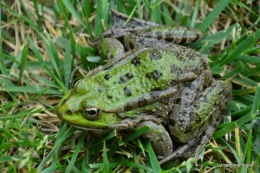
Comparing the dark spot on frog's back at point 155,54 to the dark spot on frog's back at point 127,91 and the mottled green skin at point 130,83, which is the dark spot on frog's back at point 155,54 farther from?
the dark spot on frog's back at point 127,91

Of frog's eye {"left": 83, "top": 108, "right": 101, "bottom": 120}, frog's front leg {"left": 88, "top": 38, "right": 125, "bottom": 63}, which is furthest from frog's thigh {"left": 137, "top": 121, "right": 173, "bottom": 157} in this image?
frog's front leg {"left": 88, "top": 38, "right": 125, "bottom": 63}

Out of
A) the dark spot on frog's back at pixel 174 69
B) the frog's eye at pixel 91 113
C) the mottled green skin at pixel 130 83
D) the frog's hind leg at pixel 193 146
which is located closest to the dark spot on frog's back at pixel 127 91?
the mottled green skin at pixel 130 83

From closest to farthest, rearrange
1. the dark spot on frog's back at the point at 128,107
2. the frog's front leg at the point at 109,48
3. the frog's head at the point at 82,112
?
the frog's head at the point at 82,112 → the dark spot on frog's back at the point at 128,107 → the frog's front leg at the point at 109,48

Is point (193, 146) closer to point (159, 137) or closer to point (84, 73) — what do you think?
point (159, 137)

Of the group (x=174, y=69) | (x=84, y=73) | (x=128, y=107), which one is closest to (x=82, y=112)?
(x=128, y=107)

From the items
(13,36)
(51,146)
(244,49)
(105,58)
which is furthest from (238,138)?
(13,36)

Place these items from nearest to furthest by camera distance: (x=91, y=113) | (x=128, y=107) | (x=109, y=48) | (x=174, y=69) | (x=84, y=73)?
(x=91, y=113) → (x=128, y=107) → (x=174, y=69) → (x=109, y=48) → (x=84, y=73)

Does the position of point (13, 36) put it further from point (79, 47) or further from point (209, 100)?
point (209, 100)
